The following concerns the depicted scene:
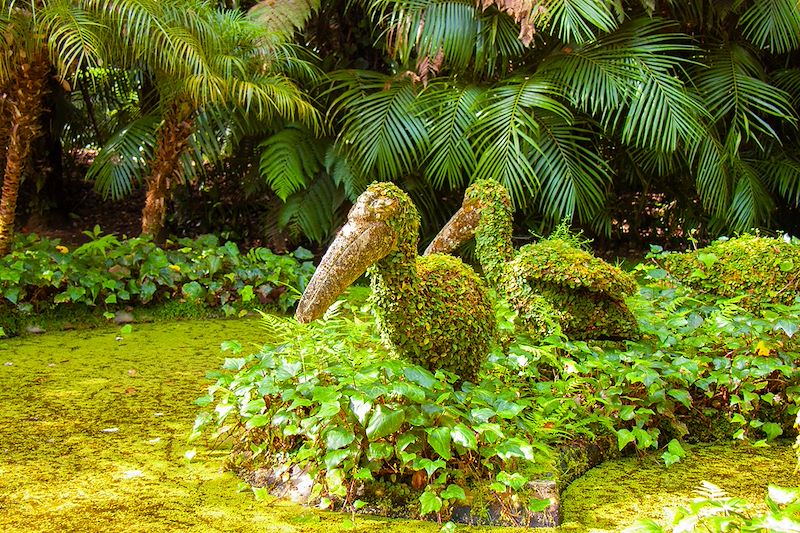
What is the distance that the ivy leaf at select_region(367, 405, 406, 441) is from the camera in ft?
8.11

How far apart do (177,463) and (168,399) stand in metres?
0.83

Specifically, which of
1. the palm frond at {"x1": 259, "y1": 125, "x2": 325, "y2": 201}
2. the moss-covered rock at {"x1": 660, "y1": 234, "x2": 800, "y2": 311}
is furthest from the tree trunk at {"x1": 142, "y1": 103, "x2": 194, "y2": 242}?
the moss-covered rock at {"x1": 660, "y1": 234, "x2": 800, "y2": 311}

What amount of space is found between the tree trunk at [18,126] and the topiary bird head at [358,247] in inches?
147

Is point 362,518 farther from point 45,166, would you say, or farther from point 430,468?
point 45,166

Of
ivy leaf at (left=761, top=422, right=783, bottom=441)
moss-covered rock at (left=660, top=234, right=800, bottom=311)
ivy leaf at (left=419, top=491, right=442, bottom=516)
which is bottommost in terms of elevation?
ivy leaf at (left=761, top=422, right=783, bottom=441)

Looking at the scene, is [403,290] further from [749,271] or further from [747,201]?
[747,201]

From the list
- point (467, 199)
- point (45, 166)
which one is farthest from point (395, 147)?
point (45, 166)

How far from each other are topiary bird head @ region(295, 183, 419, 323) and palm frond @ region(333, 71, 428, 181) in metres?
3.37

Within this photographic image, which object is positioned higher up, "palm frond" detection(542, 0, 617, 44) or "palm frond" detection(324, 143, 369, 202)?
"palm frond" detection(542, 0, 617, 44)

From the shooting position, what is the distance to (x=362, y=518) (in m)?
2.49

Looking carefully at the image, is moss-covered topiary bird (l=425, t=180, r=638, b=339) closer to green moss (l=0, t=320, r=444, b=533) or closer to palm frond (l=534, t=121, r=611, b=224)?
green moss (l=0, t=320, r=444, b=533)

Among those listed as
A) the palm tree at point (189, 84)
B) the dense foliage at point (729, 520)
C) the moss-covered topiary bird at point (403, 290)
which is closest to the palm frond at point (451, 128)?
the palm tree at point (189, 84)

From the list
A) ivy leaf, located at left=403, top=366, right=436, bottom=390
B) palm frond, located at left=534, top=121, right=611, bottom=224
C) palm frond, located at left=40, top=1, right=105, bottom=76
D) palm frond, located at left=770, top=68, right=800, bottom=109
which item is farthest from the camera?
palm frond, located at left=770, top=68, right=800, bottom=109

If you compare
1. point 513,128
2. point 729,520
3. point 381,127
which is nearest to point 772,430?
point 729,520
